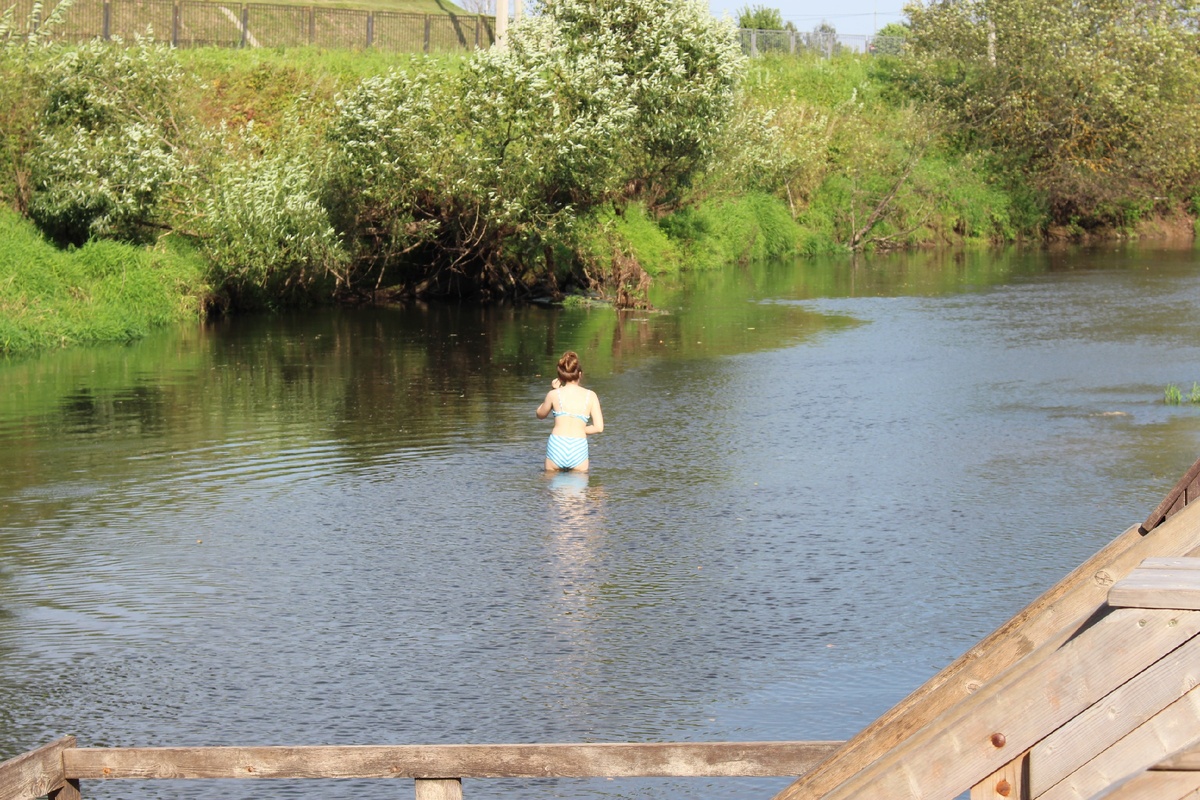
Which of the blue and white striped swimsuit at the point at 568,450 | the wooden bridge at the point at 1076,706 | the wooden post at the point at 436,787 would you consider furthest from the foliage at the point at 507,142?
the wooden bridge at the point at 1076,706

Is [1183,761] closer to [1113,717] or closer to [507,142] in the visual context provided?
[1113,717]

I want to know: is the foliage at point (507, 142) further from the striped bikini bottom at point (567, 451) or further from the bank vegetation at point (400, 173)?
the striped bikini bottom at point (567, 451)

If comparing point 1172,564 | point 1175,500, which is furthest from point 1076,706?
point 1175,500

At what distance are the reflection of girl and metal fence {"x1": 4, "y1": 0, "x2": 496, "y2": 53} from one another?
31.5m

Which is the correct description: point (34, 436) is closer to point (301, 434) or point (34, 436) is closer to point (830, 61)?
point (301, 434)

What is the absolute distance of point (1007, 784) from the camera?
3176 mm

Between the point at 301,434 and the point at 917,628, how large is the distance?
29.0 ft

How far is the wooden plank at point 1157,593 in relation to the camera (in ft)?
9.54

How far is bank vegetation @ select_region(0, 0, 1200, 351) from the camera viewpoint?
90.3 ft

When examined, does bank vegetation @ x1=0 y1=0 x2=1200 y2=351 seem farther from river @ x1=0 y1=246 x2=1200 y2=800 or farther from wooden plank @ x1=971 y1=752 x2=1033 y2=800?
wooden plank @ x1=971 y1=752 x2=1033 y2=800

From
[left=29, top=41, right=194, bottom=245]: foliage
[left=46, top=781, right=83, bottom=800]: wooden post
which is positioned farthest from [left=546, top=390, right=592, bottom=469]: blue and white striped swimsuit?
[left=29, top=41, right=194, bottom=245]: foliage

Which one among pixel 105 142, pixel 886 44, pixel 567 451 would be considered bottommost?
pixel 567 451

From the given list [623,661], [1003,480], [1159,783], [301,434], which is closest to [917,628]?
[623,661]

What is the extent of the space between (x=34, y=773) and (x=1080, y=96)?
167ft
